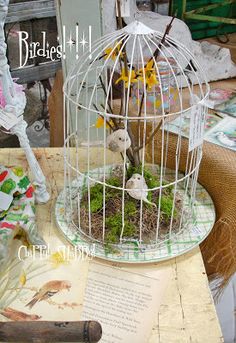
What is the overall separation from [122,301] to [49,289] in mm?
131

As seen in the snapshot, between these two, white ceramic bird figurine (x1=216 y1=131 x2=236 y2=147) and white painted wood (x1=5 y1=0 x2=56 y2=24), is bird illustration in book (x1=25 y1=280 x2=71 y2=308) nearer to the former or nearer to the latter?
white ceramic bird figurine (x1=216 y1=131 x2=236 y2=147)

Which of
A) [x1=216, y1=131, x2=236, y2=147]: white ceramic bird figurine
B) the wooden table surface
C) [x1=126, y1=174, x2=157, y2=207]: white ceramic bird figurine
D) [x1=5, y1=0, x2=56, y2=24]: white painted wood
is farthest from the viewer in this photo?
[x1=5, y1=0, x2=56, y2=24]: white painted wood

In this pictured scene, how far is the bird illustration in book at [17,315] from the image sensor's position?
27.6 inches

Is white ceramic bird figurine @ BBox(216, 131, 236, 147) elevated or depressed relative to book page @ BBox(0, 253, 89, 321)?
elevated

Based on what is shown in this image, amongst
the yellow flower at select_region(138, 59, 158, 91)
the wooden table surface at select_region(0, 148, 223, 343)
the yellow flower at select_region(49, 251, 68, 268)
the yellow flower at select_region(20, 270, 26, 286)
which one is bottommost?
the wooden table surface at select_region(0, 148, 223, 343)

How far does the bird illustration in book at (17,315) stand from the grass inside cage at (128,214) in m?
0.19

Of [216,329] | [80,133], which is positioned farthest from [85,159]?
[216,329]

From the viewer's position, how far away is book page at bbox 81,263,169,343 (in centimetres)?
69

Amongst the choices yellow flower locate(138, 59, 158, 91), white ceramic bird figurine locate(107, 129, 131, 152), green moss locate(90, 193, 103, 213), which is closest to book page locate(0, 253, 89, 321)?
green moss locate(90, 193, 103, 213)

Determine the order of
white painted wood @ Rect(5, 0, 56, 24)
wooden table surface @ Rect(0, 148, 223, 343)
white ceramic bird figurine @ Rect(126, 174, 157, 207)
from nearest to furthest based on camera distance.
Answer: wooden table surface @ Rect(0, 148, 223, 343)
white ceramic bird figurine @ Rect(126, 174, 157, 207)
white painted wood @ Rect(5, 0, 56, 24)

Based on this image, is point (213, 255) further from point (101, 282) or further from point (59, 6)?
point (59, 6)

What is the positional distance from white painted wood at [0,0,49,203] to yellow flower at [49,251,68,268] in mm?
165

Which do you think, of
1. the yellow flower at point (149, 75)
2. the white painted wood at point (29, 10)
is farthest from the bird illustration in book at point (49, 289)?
the white painted wood at point (29, 10)

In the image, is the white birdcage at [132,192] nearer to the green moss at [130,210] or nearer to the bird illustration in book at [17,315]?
the green moss at [130,210]
